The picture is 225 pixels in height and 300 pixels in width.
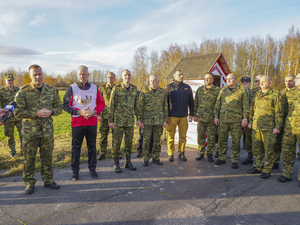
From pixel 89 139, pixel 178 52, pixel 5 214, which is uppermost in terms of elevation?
pixel 178 52

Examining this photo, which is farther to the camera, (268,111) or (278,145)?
(278,145)

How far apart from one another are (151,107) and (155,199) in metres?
2.33

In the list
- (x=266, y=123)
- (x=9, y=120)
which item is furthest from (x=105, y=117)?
(x=266, y=123)

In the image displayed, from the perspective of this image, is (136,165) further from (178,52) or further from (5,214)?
(178,52)

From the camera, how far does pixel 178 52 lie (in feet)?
131

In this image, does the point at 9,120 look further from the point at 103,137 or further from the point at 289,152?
the point at 289,152

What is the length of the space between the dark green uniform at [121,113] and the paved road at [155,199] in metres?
0.77

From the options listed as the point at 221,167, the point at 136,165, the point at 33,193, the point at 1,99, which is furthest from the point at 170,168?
the point at 1,99

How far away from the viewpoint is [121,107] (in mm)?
4664

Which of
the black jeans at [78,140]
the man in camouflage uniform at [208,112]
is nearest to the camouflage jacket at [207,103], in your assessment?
the man in camouflage uniform at [208,112]

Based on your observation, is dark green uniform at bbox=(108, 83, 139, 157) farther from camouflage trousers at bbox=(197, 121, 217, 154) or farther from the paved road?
camouflage trousers at bbox=(197, 121, 217, 154)

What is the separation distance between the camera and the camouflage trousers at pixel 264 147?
440 centimetres

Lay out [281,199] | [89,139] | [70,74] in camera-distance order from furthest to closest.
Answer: [70,74], [89,139], [281,199]

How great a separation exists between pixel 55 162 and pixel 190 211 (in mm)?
3711
